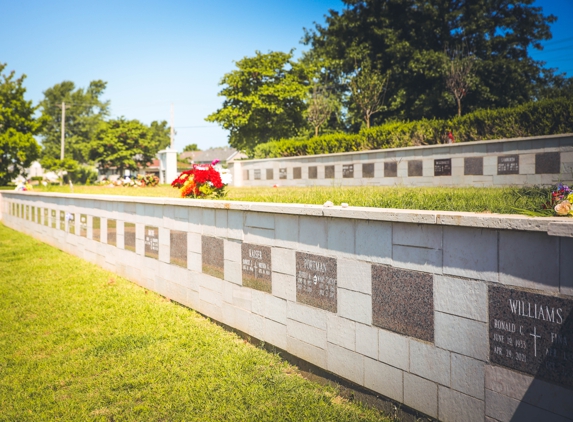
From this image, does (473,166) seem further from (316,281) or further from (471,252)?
(471,252)

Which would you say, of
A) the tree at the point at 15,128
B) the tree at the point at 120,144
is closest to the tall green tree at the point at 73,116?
the tree at the point at 120,144

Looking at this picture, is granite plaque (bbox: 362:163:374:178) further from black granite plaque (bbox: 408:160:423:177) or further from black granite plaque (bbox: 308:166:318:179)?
black granite plaque (bbox: 308:166:318:179)

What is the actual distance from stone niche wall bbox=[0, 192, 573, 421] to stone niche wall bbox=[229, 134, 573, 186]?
8185 mm

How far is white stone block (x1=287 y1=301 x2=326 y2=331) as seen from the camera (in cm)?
432

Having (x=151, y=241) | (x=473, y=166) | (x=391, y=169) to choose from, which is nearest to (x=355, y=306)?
(x=151, y=241)

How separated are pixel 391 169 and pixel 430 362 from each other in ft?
39.4

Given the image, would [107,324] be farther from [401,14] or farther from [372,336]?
[401,14]

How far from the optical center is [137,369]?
4.63m

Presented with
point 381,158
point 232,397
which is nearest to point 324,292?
point 232,397

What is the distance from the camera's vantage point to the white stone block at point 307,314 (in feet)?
14.2

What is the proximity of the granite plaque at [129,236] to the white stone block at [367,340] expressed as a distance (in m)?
5.56

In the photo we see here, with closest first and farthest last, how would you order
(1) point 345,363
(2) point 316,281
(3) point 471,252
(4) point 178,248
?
(3) point 471,252, (1) point 345,363, (2) point 316,281, (4) point 178,248

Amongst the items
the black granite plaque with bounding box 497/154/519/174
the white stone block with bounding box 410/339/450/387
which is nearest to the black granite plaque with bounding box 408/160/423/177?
the black granite plaque with bounding box 497/154/519/174

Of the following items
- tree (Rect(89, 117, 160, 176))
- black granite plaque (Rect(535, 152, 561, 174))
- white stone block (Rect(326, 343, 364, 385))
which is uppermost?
tree (Rect(89, 117, 160, 176))
